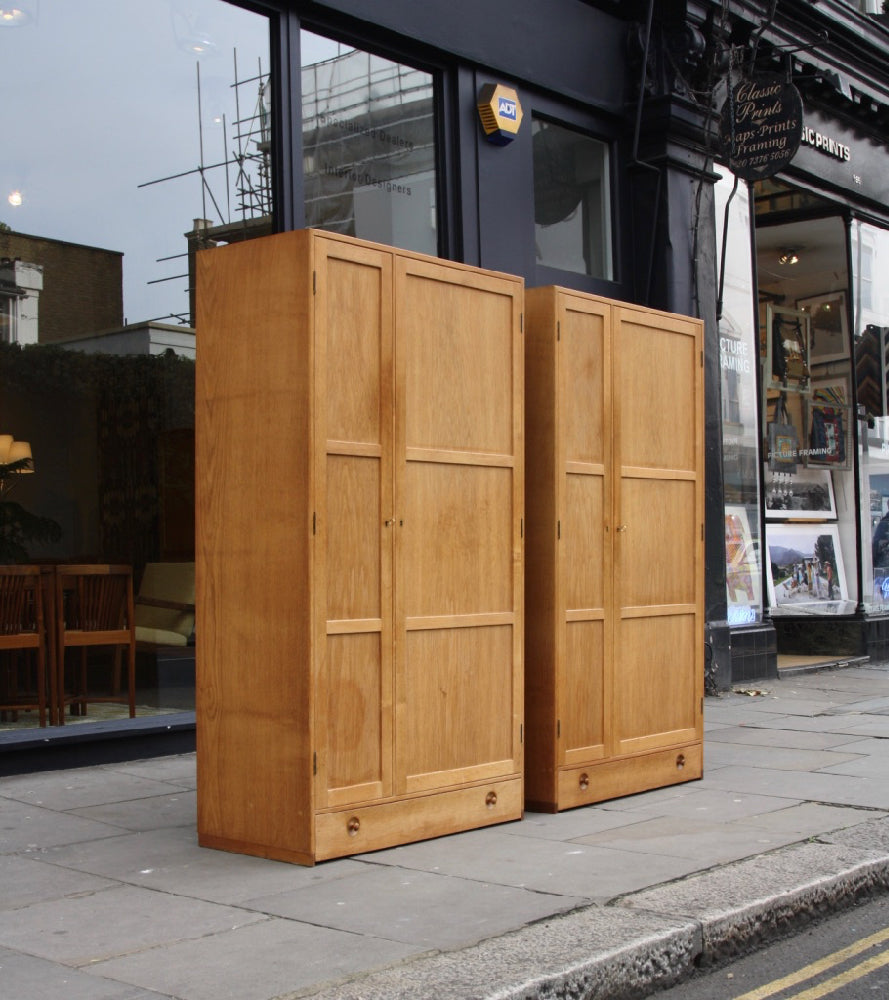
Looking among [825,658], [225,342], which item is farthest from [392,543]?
[825,658]

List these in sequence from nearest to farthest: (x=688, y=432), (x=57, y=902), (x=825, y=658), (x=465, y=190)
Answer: (x=57, y=902), (x=688, y=432), (x=465, y=190), (x=825, y=658)

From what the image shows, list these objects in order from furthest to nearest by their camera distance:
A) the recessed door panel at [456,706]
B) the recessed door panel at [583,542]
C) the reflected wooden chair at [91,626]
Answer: the reflected wooden chair at [91,626] < the recessed door panel at [583,542] < the recessed door panel at [456,706]

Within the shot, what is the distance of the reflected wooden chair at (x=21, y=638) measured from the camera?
28.1 feet

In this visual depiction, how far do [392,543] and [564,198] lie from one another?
651 centimetres

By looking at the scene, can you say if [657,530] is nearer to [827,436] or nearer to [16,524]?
[16,524]

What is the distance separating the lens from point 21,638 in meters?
8.62

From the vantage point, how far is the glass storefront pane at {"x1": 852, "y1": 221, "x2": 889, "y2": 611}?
15625 mm

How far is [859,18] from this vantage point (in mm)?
14961

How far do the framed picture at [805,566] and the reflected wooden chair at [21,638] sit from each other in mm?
8724

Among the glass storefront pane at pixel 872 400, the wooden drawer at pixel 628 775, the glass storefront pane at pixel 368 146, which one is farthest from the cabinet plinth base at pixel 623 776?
the glass storefront pane at pixel 872 400

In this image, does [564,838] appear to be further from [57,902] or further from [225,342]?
[225,342]

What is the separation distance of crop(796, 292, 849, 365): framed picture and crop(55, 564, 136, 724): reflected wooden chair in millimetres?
9865

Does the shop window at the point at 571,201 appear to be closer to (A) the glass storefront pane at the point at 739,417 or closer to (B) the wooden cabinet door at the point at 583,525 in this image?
(A) the glass storefront pane at the point at 739,417

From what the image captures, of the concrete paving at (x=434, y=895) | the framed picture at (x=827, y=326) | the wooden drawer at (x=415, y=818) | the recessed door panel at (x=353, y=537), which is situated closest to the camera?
the concrete paving at (x=434, y=895)
